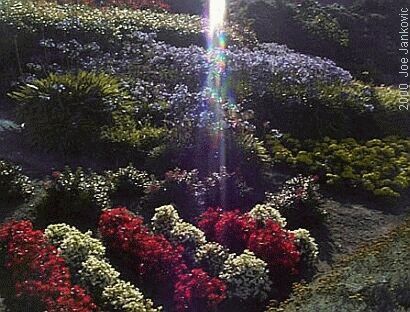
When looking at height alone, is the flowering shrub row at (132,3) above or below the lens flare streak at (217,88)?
above

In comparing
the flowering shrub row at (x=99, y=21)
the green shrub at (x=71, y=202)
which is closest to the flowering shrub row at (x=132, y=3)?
the flowering shrub row at (x=99, y=21)

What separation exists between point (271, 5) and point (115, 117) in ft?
23.6

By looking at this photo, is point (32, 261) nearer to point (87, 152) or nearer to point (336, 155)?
point (87, 152)

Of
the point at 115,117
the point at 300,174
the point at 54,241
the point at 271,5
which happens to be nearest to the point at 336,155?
the point at 300,174

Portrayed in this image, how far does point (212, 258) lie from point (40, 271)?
136 cm

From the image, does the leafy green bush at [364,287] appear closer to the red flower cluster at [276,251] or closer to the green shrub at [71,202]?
the red flower cluster at [276,251]

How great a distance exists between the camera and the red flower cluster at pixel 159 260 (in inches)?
218

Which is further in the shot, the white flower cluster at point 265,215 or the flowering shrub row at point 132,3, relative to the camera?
the flowering shrub row at point 132,3

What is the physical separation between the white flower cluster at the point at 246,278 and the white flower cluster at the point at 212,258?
0.11 metres

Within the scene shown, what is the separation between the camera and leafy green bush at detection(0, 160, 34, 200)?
287 inches

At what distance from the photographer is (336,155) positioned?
28.6ft

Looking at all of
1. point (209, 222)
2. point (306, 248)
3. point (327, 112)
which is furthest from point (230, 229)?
point (327, 112)

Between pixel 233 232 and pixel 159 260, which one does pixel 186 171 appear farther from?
pixel 159 260

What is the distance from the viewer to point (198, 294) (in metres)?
5.54
